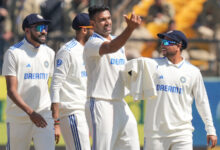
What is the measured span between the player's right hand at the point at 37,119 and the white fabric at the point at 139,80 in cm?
111

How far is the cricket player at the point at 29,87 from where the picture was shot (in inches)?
301

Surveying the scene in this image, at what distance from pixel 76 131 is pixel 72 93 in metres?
0.50

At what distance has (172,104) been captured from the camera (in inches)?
289

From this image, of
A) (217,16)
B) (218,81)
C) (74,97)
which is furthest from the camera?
(217,16)

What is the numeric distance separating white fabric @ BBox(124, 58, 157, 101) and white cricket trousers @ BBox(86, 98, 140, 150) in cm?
30

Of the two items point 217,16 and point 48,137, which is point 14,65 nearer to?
point 48,137

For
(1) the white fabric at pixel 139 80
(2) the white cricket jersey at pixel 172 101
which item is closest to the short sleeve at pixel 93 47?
(1) the white fabric at pixel 139 80

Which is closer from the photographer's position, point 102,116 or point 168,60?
point 102,116

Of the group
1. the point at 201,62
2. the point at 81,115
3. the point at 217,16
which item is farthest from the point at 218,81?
the point at 81,115

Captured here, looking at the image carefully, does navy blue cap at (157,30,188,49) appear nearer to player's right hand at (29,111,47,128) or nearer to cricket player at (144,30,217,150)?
cricket player at (144,30,217,150)

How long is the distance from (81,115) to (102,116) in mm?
1253

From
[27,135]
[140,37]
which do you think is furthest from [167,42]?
[140,37]

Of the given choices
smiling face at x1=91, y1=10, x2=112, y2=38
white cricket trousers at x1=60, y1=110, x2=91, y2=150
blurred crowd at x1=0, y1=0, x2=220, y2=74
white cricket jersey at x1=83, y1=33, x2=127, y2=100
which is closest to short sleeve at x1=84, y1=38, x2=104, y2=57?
white cricket jersey at x1=83, y1=33, x2=127, y2=100

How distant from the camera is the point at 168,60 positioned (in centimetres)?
756
